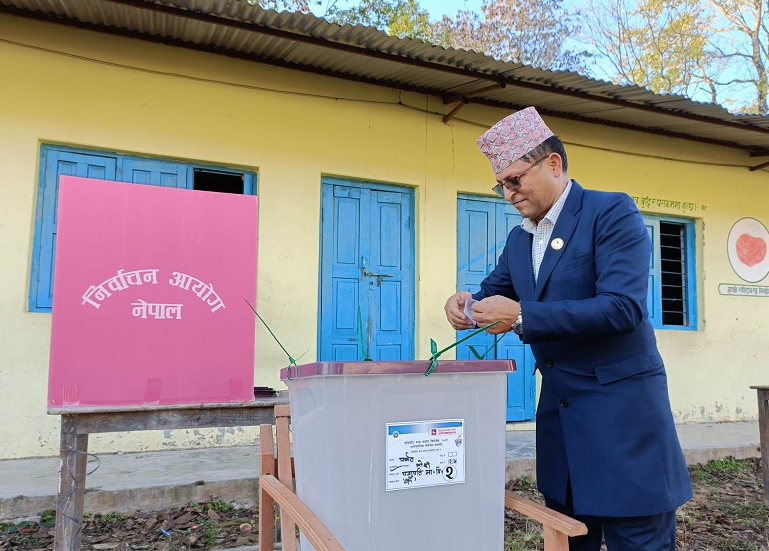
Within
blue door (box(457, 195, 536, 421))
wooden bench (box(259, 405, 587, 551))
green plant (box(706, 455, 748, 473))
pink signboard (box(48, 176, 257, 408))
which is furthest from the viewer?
blue door (box(457, 195, 536, 421))

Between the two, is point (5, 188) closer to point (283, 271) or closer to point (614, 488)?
point (283, 271)

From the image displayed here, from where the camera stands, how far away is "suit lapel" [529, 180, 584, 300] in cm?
153

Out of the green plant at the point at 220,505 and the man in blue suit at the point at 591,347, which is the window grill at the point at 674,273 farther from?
the man in blue suit at the point at 591,347

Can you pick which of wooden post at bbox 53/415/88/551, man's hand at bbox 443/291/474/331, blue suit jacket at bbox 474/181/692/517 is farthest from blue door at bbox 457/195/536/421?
blue suit jacket at bbox 474/181/692/517

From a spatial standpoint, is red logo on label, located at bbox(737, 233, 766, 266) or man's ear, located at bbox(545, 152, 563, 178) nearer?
man's ear, located at bbox(545, 152, 563, 178)

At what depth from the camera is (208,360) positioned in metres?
2.35

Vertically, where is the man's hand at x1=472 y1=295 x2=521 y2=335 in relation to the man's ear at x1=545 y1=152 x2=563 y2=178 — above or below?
below

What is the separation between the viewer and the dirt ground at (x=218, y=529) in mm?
2963

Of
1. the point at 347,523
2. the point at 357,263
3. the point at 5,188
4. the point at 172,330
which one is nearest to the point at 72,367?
the point at 172,330

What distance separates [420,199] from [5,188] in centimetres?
319

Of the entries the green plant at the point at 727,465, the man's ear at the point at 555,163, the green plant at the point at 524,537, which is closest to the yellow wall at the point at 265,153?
the green plant at the point at 727,465

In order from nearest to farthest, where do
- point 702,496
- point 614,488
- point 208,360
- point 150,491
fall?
1. point 614,488
2. point 208,360
3. point 150,491
4. point 702,496

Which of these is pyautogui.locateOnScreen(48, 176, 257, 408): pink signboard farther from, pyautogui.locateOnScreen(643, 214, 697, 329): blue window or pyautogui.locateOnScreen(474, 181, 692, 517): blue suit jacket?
pyautogui.locateOnScreen(643, 214, 697, 329): blue window

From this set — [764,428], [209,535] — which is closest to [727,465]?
[764,428]
